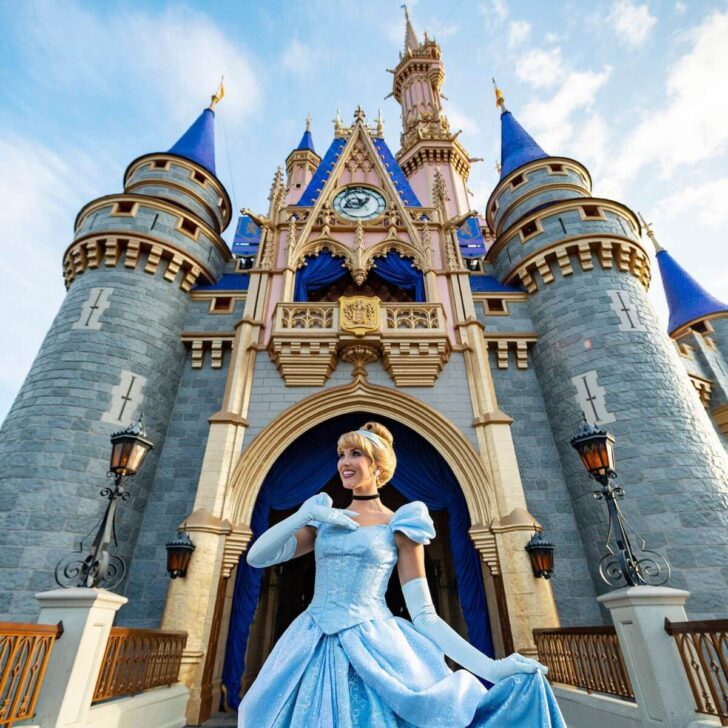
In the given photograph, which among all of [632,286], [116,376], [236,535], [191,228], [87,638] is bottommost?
[87,638]

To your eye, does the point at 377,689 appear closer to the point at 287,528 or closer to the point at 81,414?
the point at 287,528

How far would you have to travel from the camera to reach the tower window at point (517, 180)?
1426 cm

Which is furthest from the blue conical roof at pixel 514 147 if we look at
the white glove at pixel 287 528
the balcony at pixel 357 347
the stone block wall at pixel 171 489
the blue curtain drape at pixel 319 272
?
the white glove at pixel 287 528

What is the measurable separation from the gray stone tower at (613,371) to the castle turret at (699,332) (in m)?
4.25

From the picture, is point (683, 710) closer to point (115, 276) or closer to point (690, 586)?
point (690, 586)

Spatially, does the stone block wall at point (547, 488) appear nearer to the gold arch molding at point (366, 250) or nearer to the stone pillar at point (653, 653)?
the gold arch molding at point (366, 250)

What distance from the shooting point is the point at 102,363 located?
379 inches

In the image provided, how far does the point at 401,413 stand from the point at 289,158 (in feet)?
69.1

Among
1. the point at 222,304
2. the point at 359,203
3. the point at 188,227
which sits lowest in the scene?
the point at 222,304

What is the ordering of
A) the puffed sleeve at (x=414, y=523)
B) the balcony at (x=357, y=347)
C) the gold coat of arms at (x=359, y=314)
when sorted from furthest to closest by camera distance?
the gold coat of arms at (x=359, y=314) → the balcony at (x=357, y=347) → the puffed sleeve at (x=414, y=523)

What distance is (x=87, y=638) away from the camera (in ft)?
14.0

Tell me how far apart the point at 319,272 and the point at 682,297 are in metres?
14.8

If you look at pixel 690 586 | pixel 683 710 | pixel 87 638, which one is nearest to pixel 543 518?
pixel 690 586

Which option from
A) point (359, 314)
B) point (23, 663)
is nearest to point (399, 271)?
point (359, 314)
